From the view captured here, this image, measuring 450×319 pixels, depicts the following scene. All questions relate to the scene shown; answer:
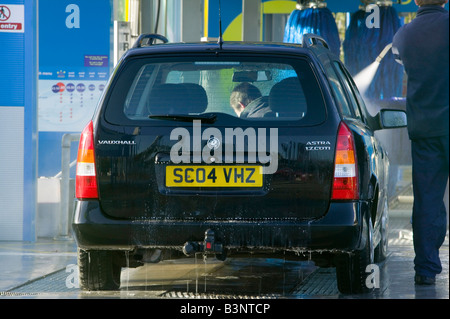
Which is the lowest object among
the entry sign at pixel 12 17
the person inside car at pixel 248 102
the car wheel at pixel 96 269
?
the car wheel at pixel 96 269

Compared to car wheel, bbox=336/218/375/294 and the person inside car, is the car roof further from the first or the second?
car wheel, bbox=336/218/375/294

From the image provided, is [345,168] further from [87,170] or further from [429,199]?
[87,170]

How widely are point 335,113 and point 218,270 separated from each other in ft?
8.38

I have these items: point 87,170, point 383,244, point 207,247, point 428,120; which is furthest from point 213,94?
point 383,244

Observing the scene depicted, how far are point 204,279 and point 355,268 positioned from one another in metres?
1.65

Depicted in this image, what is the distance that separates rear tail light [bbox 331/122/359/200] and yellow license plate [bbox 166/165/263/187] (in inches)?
18.4

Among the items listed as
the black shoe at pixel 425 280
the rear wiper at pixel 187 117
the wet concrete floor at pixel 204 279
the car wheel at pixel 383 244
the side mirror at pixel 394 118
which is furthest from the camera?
the car wheel at pixel 383 244

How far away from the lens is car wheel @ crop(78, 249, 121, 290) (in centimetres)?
719

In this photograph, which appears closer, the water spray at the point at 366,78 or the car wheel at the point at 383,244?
the car wheel at the point at 383,244

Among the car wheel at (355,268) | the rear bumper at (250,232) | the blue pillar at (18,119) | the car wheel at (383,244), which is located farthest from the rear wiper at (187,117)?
the blue pillar at (18,119)

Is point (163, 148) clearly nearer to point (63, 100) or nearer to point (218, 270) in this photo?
point (218, 270)

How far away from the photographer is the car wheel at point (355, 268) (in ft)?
22.9

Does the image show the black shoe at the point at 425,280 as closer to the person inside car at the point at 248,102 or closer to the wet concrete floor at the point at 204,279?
the wet concrete floor at the point at 204,279
